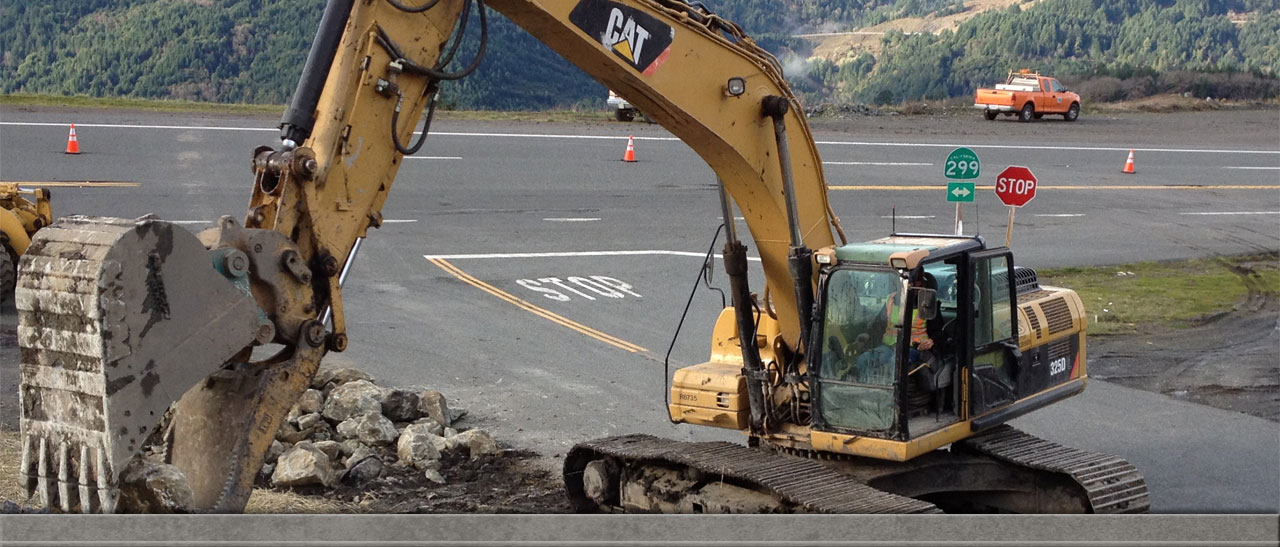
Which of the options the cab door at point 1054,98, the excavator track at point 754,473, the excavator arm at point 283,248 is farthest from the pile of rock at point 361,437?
the cab door at point 1054,98

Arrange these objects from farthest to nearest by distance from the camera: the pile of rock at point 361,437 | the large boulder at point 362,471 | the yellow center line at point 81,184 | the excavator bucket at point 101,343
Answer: the yellow center line at point 81,184, the large boulder at point 362,471, the pile of rock at point 361,437, the excavator bucket at point 101,343

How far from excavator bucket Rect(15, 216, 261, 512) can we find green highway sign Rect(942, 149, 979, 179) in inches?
440

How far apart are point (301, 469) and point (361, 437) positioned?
1178 millimetres

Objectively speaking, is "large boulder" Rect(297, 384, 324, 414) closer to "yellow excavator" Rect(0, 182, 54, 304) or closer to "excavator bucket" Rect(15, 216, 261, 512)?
"excavator bucket" Rect(15, 216, 261, 512)

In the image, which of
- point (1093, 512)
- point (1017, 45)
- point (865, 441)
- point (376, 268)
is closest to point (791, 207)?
point (865, 441)

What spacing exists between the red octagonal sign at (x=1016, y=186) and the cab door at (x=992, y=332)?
6964 mm

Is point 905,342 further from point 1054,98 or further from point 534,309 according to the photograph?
point 1054,98

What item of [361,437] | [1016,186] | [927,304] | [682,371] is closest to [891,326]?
[927,304]

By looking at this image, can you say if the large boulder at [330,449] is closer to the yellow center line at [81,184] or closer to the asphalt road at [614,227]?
the asphalt road at [614,227]

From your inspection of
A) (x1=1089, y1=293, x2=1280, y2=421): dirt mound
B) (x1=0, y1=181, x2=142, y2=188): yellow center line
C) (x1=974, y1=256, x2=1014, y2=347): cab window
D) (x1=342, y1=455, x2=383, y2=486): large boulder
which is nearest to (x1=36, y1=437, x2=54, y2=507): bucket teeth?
(x1=342, y1=455, x2=383, y2=486): large boulder

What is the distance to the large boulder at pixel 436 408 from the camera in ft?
41.4

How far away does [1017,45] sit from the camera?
4450 cm

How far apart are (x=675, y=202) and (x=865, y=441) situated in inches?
685

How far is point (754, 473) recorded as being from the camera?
348 inches
